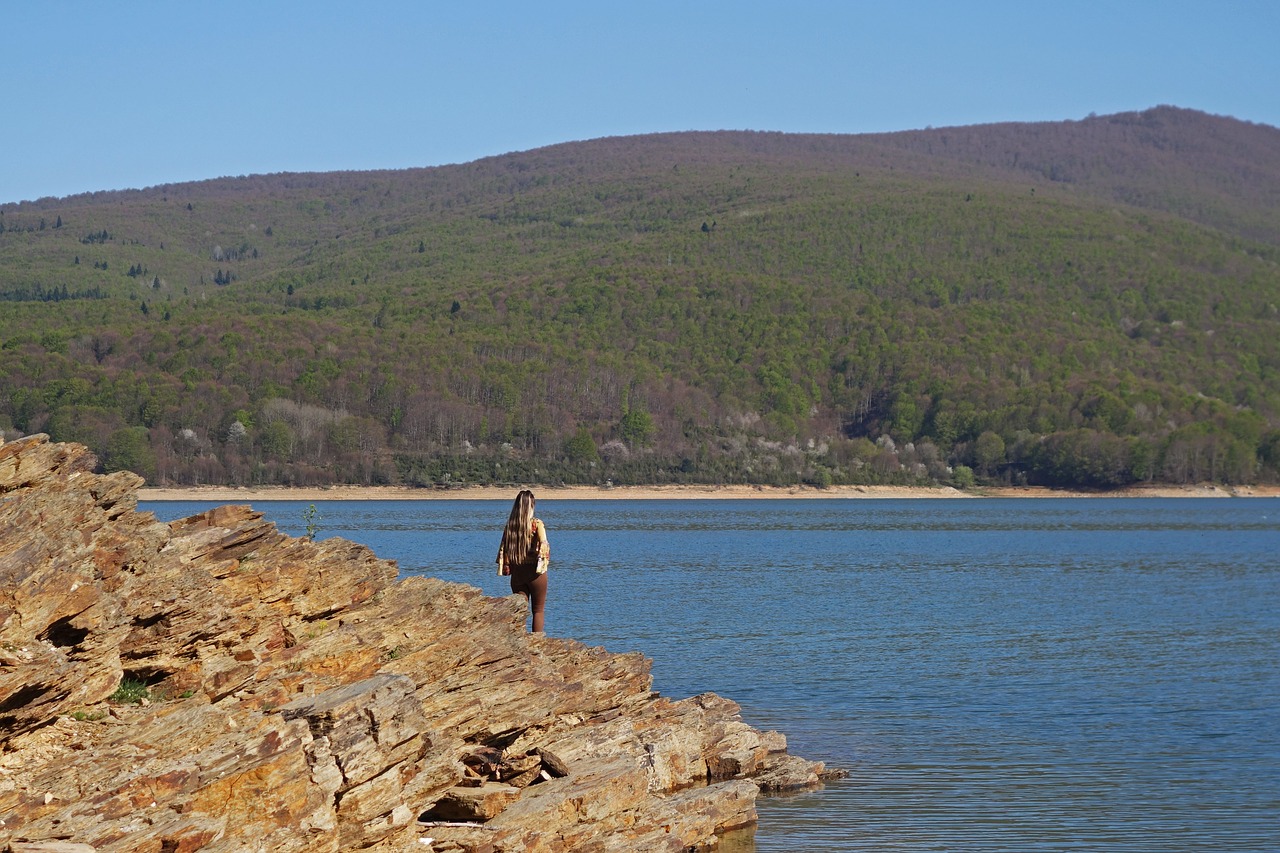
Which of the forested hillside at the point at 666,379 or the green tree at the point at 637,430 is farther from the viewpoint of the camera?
the green tree at the point at 637,430

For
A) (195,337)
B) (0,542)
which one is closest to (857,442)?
(195,337)

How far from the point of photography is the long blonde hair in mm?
14633

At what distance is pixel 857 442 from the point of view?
158 m

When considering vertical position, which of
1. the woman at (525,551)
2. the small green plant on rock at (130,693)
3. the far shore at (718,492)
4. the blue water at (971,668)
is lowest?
the far shore at (718,492)

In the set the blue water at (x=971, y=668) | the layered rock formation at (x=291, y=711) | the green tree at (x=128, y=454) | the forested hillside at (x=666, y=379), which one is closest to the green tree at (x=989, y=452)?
the forested hillside at (x=666, y=379)

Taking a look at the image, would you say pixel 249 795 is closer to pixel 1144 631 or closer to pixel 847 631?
pixel 847 631

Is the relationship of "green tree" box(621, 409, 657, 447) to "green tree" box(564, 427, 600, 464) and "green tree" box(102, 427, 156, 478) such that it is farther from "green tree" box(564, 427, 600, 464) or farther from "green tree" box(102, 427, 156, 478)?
"green tree" box(102, 427, 156, 478)

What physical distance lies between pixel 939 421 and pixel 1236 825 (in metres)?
146

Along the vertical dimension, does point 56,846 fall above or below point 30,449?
below

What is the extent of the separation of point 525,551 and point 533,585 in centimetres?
62

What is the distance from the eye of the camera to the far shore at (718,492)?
133 meters

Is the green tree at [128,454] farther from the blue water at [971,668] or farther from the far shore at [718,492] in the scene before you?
the blue water at [971,668]

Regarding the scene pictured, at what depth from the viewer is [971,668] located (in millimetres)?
27516

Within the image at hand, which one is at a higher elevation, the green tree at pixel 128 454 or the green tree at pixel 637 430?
the green tree at pixel 637 430
